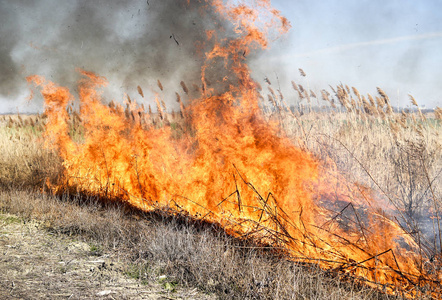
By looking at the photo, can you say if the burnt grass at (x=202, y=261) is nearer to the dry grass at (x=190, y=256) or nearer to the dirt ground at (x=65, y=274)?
the dry grass at (x=190, y=256)

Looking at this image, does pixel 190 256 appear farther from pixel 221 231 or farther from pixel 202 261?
pixel 221 231

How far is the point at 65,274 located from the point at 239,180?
244cm

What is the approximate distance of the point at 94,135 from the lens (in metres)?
5.98

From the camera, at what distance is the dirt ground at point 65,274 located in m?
2.94

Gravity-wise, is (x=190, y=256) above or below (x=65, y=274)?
above

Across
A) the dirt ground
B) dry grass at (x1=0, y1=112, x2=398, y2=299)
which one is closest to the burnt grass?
dry grass at (x1=0, y1=112, x2=398, y2=299)

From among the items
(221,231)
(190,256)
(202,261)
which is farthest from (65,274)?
(221,231)

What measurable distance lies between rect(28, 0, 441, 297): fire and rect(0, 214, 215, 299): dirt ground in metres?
Answer: 1.15

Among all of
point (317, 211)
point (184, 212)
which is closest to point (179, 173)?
point (184, 212)

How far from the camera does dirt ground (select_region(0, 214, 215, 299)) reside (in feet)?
9.63

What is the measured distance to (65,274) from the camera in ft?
10.8

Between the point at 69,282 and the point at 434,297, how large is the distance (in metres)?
3.26

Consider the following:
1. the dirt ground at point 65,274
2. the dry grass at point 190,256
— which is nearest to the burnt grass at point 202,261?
the dry grass at point 190,256

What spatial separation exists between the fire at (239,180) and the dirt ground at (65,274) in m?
1.15
